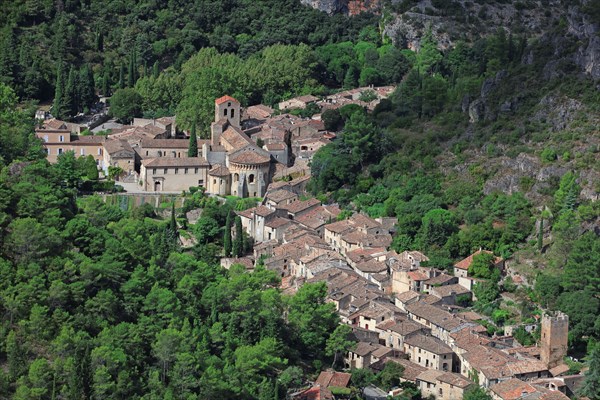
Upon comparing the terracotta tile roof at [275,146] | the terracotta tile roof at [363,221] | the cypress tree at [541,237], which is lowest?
the terracotta tile roof at [363,221]

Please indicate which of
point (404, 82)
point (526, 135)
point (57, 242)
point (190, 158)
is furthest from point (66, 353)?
point (404, 82)

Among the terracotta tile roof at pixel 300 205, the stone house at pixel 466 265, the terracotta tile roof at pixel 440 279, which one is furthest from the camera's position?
the terracotta tile roof at pixel 300 205

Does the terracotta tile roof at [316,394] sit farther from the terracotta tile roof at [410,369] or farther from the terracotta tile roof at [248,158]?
the terracotta tile roof at [248,158]

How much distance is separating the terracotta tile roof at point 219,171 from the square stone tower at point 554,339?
26381mm

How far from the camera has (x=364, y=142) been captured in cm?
8919

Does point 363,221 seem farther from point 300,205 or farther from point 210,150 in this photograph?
point 210,150

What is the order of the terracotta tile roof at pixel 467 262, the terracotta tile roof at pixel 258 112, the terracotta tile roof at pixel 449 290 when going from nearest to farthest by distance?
the terracotta tile roof at pixel 449 290 → the terracotta tile roof at pixel 467 262 → the terracotta tile roof at pixel 258 112

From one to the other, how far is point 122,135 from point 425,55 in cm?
2918

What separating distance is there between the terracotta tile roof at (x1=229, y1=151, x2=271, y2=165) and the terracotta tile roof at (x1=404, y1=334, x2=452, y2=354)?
71.6ft

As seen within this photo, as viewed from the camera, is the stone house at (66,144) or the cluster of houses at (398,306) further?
the stone house at (66,144)

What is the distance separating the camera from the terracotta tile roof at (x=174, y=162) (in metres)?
88.2

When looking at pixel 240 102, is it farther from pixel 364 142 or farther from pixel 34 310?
pixel 34 310

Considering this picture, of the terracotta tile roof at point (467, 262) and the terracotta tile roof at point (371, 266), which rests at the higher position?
the terracotta tile roof at point (467, 262)

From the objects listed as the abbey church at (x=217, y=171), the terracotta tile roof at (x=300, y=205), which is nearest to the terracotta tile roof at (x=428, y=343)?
the terracotta tile roof at (x=300, y=205)
